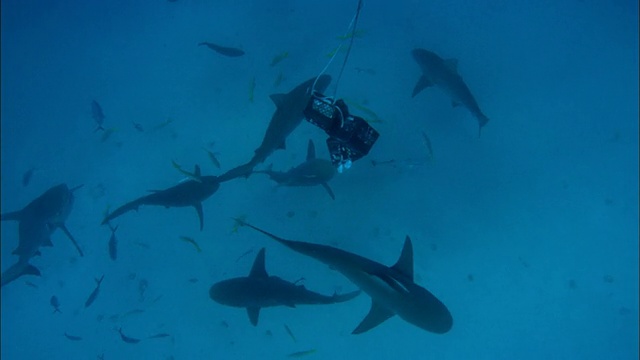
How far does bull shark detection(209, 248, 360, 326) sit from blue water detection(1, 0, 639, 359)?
7.78ft

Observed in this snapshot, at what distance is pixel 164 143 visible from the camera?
34.1 feet

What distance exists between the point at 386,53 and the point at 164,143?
6.18 metres

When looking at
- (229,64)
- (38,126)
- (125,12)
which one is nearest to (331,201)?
(229,64)

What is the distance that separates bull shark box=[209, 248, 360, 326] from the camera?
6043 mm

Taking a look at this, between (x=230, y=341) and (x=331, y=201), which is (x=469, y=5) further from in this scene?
(x=230, y=341)

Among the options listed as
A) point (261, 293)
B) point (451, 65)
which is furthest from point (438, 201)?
point (261, 293)

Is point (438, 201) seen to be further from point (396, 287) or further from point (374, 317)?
point (396, 287)

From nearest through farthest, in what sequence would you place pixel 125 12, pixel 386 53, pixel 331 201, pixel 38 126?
pixel 331 201
pixel 386 53
pixel 125 12
pixel 38 126

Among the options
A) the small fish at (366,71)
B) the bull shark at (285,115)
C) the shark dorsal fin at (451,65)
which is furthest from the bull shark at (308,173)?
the small fish at (366,71)

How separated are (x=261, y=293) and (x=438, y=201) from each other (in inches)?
183

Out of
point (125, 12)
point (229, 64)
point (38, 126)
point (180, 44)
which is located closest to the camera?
point (229, 64)

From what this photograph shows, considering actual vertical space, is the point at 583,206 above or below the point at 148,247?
above

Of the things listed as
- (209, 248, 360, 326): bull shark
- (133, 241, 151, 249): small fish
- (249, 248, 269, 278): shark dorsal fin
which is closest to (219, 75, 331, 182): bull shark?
(249, 248, 269, 278): shark dorsal fin

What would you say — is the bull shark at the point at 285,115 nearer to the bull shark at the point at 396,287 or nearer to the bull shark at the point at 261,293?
the bull shark at the point at 396,287
